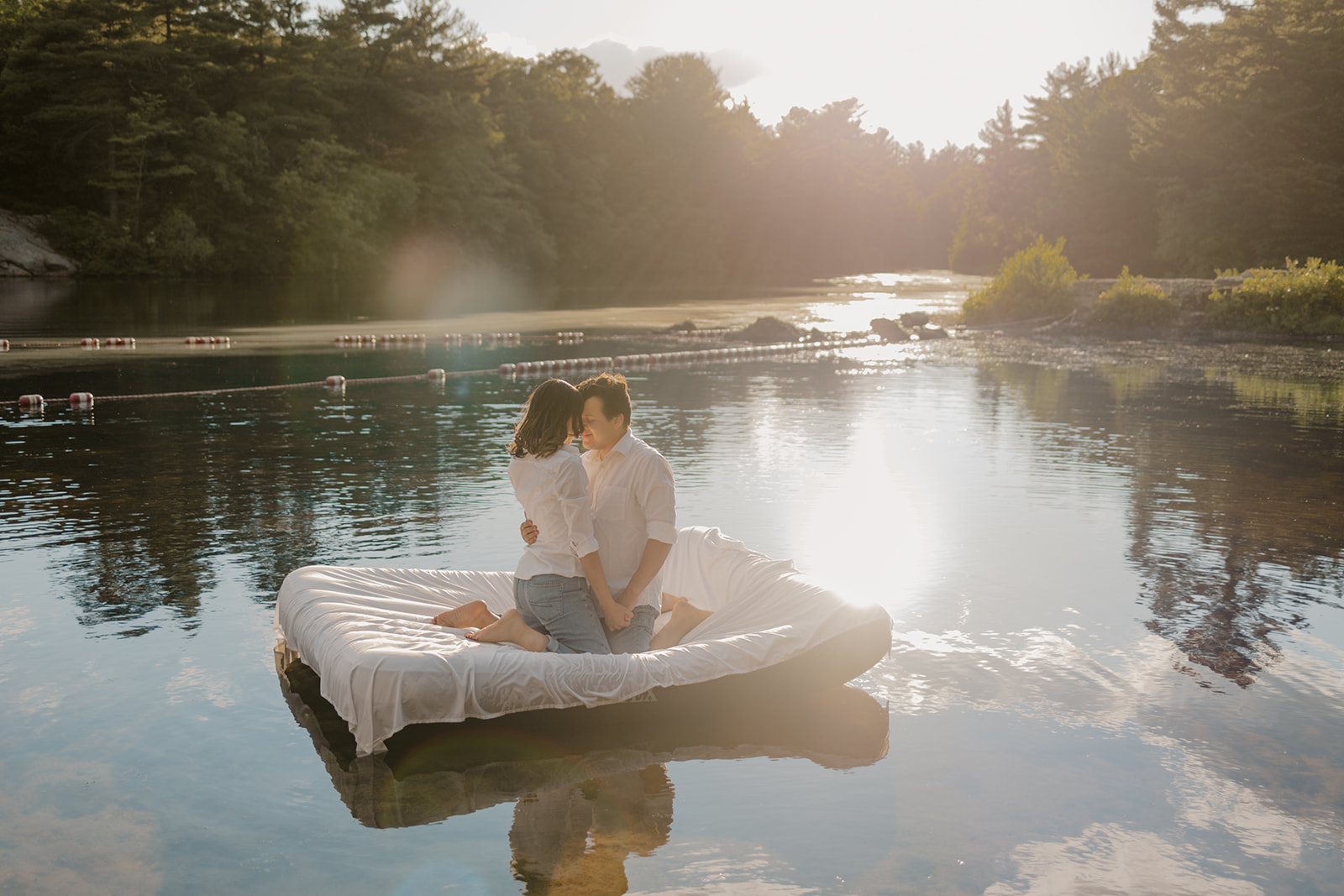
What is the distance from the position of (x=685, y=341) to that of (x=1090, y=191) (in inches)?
1496

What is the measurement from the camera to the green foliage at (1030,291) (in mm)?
32156

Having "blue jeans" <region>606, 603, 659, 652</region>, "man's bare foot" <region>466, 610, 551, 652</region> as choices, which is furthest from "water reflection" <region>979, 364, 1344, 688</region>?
"man's bare foot" <region>466, 610, 551, 652</region>

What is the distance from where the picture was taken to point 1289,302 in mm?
28297

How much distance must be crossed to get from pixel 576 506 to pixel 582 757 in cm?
104

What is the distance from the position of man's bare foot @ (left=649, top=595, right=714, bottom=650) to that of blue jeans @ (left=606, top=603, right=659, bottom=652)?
0.08m

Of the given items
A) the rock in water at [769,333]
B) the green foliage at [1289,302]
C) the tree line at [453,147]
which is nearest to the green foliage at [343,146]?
the tree line at [453,147]

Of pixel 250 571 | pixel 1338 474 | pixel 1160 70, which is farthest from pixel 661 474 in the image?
pixel 1160 70

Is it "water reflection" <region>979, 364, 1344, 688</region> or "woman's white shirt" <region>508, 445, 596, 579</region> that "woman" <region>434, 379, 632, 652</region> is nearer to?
"woman's white shirt" <region>508, 445, 596, 579</region>

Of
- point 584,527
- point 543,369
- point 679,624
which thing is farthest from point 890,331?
point 584,527

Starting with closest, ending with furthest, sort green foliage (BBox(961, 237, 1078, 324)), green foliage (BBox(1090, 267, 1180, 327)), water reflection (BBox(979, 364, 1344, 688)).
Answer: water reflection (BBox(979, 364, 1344, 688))
green foliage (BBox(1090, 267, 1180, 327))
green foliage (BBox(961, 237, 1078, 324))

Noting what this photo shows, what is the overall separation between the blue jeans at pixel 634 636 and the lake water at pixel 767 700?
0.46 meters

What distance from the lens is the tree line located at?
44.2 meters

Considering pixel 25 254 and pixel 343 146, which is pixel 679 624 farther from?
pixel 343 146

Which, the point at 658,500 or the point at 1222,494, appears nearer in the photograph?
the point at 658,500
